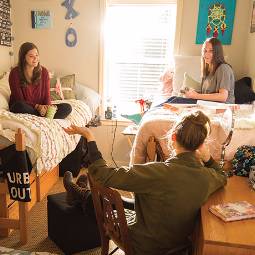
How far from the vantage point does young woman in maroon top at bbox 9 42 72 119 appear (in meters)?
2.54

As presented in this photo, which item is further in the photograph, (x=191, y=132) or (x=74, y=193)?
(x=74, y=193)

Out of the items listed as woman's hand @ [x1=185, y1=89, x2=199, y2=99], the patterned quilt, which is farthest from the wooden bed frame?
woman's hand @ [x1=185, y1=89, x2=199, y2=99]

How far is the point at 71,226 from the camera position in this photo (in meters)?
1.84

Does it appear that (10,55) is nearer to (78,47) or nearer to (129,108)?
(78,47)

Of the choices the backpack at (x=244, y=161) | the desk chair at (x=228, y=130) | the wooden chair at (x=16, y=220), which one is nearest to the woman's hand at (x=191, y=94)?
the desk chair at (x=228, y=130)

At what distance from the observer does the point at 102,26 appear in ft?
11.1

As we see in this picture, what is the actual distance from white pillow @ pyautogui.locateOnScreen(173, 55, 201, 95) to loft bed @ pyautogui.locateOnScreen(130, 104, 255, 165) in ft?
2.97

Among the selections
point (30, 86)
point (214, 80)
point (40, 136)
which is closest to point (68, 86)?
point (30, 86)

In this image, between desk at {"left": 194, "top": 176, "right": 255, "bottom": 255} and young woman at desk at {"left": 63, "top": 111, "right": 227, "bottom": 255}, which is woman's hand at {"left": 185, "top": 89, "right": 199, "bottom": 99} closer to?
young woman at desk at {"left": 63, "top": 111, "right": 227, "bottom": 255}

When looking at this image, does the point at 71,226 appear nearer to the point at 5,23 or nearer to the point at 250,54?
the point at 250,54

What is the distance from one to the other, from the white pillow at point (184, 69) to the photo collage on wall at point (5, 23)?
1.92 m

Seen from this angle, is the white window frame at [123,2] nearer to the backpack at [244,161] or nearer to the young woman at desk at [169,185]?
the backpack at [244,161]

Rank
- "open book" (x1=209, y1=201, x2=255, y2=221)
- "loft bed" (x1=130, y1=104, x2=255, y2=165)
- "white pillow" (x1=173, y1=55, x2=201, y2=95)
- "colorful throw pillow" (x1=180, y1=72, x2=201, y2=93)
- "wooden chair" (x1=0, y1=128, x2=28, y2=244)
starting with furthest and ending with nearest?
"white pillow" (x1=173, y1=55, x2=201, y2=95), "colorful throw pillow" (x1=180, y1=72, x2=201, y2=93), "wooden chair" (x1=0, y1=128, x2=28, y2=244), "loft bed" (x1=130, y1=104, x2=255, y2=165), "open book" (x1=209, y1=201, x2=255, y2=221)

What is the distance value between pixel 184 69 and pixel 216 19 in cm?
65
